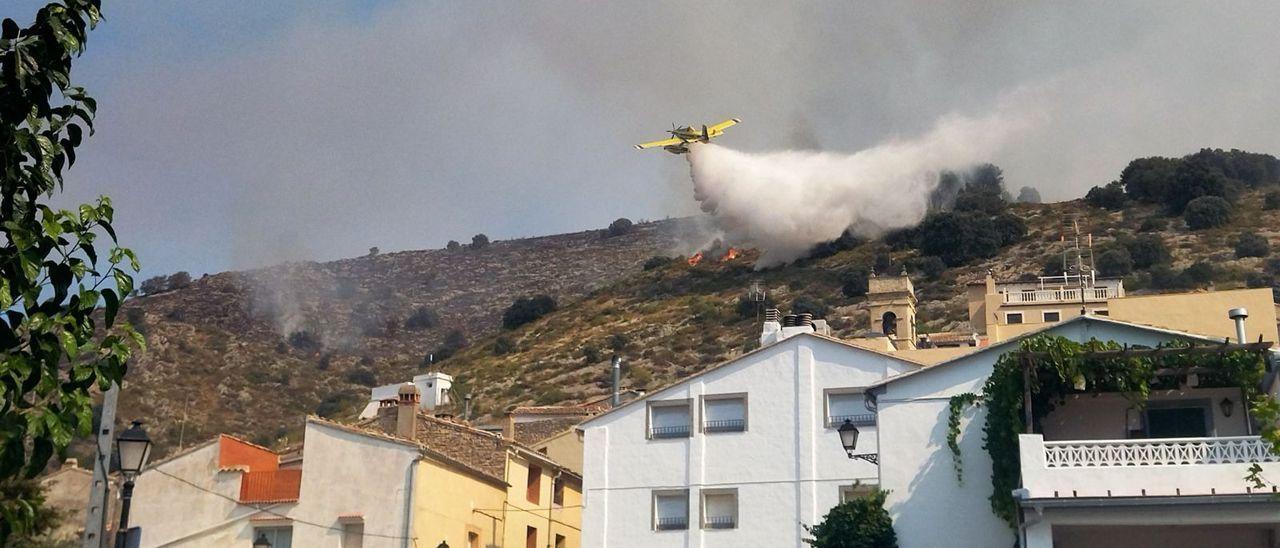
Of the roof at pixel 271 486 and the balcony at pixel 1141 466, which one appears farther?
the roof at pixel 271 486

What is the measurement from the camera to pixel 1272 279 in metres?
104

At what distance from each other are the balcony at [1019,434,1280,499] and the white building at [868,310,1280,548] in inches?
0.8

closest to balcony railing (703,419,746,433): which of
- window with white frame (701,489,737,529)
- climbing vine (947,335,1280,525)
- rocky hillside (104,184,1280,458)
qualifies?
window with white frame (701,489,737,529)

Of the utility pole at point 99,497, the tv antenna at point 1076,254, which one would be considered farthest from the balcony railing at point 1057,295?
→ the utility pole at point 99,497

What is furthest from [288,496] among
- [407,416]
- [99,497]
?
[99,497]

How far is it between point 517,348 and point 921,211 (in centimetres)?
4507

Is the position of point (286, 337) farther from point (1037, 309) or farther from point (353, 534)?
point (353, 534)

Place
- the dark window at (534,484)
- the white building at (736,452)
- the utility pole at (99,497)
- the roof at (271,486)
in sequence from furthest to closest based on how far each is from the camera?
the dark window at (534,484)
the roof at (271,486)
the white building at (736,452)
the utility pole at (99,497)

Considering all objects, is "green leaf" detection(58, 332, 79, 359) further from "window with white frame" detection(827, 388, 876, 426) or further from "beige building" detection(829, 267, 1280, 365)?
"beige building" detection(829, 267, 1280, 365)

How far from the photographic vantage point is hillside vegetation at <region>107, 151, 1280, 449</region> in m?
112

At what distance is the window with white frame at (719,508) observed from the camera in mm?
39688

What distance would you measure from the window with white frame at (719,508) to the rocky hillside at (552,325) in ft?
200

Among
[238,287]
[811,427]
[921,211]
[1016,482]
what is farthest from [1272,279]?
[238,287]

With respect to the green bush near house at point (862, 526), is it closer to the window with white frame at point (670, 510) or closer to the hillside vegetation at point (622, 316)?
the window with white frame at point (670, 510)
